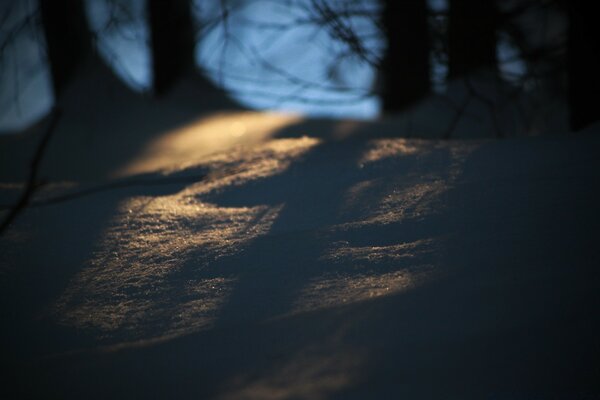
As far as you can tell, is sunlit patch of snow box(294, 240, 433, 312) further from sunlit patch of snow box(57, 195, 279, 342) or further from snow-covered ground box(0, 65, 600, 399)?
sunlit patch of snow box(57, 195, 279, 342)

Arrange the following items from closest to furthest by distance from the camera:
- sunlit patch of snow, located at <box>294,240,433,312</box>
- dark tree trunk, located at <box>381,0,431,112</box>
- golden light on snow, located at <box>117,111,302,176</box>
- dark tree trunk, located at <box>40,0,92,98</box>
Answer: sunlit patch of snow, located at <box>294,240,433,312</box> → golden light on snow, located at <box>117,111,302,176</box> → dark tree trunk, located at <box>381,0,431,112</box> → dark tree trunk, located at <box>40,0,92,98</box>

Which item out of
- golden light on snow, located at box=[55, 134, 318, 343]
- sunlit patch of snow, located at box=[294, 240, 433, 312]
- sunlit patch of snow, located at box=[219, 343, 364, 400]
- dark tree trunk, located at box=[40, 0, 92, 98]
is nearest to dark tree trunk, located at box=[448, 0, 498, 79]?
golden light on snow, located at box=[55, 134, 318, 343]

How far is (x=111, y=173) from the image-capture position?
327 centimetres

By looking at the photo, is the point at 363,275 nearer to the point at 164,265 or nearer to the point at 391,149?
the point at 164,265

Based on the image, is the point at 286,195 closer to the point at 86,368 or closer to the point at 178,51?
the point at 86,368

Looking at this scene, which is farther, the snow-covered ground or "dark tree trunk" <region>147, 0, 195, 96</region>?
"dark tree trunk" <region>147, 0, 195, 96</region>

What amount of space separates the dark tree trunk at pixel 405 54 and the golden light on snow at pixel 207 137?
1092 millimetres

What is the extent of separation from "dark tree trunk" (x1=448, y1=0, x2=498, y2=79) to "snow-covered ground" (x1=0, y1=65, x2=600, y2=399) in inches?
67.4

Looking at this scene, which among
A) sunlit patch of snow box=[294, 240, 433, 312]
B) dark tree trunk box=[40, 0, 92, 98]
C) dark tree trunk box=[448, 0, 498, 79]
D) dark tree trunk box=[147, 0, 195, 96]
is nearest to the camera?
sunlit patch of snow box=[294, 240, 433, 312]

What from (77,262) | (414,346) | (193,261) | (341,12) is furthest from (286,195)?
(341,12)

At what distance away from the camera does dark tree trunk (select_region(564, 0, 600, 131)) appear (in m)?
2.72

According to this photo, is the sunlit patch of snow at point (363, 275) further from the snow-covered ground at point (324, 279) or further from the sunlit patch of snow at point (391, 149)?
the sunlit patch of snow at point (391, 149)

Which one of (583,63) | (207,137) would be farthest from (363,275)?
(207,137)

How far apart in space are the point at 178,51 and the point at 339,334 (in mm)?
4636
